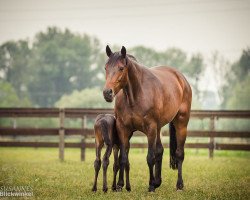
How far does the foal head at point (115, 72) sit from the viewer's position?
7215 millimetres

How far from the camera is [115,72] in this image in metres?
7.38

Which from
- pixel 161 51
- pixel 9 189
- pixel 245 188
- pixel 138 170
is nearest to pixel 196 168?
pixel 138 170

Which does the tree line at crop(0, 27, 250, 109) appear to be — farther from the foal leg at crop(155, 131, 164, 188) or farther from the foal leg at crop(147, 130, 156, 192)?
the foal leg at crop(147, 130, 156, 192)

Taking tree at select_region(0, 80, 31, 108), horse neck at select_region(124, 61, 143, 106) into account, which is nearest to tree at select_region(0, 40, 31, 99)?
tree at select_region(0, 80, 31, 108)

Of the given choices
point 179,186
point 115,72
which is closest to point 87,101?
point 179,186

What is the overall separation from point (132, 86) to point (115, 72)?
2.06 feet

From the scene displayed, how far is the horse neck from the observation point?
784cm

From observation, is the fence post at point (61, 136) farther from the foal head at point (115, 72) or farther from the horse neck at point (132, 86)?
the foal head at point (115, 72)

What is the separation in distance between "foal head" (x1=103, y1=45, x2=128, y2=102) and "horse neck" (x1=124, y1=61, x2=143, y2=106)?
240 millimetres

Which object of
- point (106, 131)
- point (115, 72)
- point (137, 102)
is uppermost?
point (115, 72)

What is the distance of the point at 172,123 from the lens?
9594 millimetres

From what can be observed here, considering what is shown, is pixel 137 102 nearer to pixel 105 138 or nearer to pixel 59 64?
pixel 105 138

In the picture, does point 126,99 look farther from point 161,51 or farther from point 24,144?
point 161,51

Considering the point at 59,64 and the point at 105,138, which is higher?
the point at 59,64
